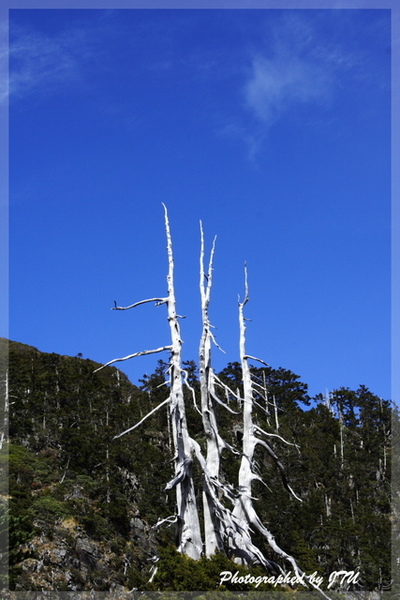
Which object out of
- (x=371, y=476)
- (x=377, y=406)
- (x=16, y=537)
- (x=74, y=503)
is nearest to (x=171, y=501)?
(x=74, y=503)

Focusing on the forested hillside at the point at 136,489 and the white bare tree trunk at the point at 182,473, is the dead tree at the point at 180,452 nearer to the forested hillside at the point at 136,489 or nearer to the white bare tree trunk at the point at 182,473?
the white bare tree trunk at the point at 182,473

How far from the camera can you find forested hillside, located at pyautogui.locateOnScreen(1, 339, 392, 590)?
64.7 ft

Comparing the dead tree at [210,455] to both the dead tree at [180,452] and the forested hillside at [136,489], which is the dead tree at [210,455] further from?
the forested hillside at [136,489]

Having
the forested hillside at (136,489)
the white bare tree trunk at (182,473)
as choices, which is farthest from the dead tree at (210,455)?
the forested hillside at (136,489)

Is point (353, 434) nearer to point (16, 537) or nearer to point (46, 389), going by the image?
point (46, 389)

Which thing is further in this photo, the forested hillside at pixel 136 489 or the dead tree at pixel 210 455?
the forested hillside at pixel 136 489

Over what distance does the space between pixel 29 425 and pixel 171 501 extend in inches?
368

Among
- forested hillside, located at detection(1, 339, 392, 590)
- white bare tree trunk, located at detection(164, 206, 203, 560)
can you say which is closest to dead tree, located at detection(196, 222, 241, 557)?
white bare tree trunk, located at detection(164, 206, 203, 560)

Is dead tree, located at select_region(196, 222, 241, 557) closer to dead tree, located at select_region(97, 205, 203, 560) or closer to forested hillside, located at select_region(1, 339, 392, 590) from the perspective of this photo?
dead tree, located at select_region(97, 205, 203, 560)

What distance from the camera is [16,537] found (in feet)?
41.7

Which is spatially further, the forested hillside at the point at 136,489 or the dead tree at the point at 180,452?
the forested hillside at the point at 136,489

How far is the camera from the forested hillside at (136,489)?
64.7 feet

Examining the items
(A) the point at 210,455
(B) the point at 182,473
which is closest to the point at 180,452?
(B) the point at 182,473

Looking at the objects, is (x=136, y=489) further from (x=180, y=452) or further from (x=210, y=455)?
(x=180, y=452)
